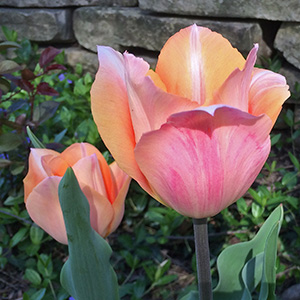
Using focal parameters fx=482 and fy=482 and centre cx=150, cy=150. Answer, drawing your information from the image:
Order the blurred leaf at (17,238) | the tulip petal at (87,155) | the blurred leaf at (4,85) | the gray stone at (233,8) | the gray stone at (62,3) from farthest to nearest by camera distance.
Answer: the gray stone at (62,3) < the gray stone at (233,8) < the blurred leaf at (17,238) < the blurred leaf at (4,85) < the tulip petal at (87,155)

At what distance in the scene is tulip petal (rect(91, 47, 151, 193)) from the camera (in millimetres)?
472

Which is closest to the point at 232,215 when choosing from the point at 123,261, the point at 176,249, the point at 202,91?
the point at 176,249

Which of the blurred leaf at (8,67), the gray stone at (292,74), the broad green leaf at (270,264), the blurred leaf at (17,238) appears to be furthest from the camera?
the gray stone at (292,74)

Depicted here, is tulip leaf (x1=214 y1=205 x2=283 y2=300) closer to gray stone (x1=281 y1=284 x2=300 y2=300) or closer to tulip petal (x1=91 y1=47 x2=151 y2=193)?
tulip petal (x1=91 y1=47 x2=151 y2=193)

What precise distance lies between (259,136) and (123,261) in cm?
135

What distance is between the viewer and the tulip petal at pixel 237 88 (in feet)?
1.38

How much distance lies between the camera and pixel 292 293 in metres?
1.46

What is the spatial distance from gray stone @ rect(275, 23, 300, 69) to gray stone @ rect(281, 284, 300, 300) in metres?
0.93

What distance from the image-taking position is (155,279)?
1458 millimetres

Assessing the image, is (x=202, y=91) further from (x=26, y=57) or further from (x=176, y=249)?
(x=26, y=57)

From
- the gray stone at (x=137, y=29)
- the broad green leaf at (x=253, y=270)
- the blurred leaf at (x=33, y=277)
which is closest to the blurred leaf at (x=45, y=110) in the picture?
the blurred leaf at (x=33, y=277)

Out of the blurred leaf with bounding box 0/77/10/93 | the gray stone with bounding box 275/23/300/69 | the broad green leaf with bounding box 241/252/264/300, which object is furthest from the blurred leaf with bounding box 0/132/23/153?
the gray stone with bounding box 275/23/300/69

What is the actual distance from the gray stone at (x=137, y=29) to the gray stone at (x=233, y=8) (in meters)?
Answer: 0.04

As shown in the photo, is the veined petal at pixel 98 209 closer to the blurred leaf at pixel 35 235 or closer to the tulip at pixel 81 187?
the tulip at pixel 81 187
